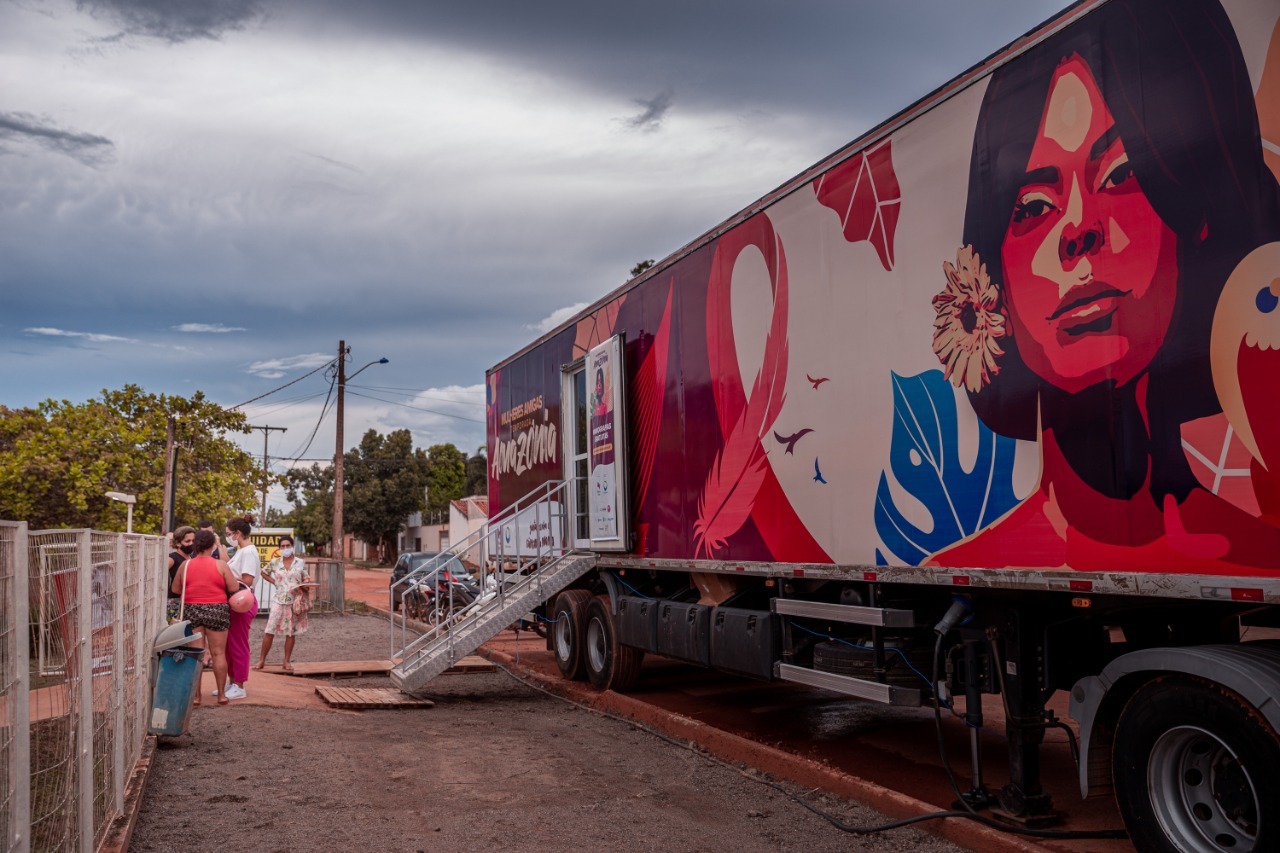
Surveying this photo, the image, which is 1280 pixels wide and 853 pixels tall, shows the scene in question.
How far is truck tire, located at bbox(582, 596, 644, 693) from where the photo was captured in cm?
1127

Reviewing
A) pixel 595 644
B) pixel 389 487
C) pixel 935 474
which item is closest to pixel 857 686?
pixel 935 474

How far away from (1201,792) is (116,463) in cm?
3314

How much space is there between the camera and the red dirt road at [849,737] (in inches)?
253

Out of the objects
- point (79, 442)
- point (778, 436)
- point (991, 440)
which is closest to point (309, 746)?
point (778, 436)

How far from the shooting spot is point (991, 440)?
224 inches

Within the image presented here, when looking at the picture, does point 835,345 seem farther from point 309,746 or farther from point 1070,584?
point 309,746

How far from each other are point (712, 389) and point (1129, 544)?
4.73 m

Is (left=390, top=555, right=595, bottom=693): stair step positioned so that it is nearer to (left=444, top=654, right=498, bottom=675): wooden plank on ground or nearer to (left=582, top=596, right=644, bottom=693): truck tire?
(left=582, top=596, right=644, bottom=693): truck tire

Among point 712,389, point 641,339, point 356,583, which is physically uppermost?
point 641,339

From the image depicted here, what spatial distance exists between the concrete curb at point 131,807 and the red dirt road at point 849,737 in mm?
4171

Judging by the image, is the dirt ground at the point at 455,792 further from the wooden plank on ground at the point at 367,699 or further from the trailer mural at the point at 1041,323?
the trailer mural at the point at 1041,323

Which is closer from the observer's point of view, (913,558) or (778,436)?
(913,558)

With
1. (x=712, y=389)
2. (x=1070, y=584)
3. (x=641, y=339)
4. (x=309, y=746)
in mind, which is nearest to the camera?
(x=1070, y=584)

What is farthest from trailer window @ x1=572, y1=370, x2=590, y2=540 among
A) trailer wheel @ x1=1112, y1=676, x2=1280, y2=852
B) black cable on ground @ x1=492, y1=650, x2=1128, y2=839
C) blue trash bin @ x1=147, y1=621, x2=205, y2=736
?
trailer wheel @ x1=1112, y1=676, x2=1280, y2=852
